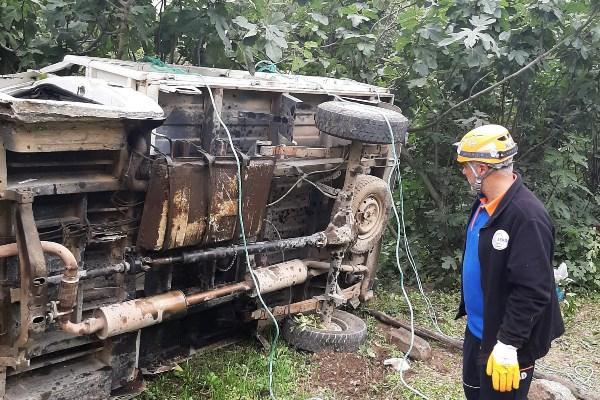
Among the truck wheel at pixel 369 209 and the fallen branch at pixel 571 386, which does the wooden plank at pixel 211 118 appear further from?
the fallen branch at pixel 571 386

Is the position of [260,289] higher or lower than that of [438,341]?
higher

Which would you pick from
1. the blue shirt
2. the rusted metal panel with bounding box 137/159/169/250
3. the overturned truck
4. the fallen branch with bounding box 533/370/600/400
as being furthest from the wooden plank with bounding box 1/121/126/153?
the fallen branch with bounding box 533/370/600/400

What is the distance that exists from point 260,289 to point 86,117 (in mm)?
1814

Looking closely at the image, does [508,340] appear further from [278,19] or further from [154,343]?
[278,19]

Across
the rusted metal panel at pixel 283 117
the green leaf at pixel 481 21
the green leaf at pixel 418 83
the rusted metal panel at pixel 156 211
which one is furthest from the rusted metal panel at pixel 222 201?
the green leaf at pixel 481 21

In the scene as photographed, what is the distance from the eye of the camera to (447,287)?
6723mm

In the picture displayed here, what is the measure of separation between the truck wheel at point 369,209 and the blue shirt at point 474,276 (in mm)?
1573

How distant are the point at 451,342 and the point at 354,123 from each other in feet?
7.21

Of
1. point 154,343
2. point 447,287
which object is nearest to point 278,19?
point 154,343

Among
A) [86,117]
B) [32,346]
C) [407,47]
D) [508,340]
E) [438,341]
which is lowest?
[438,341]

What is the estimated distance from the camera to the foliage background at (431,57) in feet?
17.9

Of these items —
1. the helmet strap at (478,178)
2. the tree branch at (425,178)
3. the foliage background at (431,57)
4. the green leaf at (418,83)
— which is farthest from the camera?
the tree branch at (425,178)

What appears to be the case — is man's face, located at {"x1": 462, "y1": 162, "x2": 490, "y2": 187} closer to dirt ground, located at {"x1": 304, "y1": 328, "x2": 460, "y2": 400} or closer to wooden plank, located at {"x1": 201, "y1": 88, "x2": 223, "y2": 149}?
wooden plank, located at {"x1": 201, "y1": 88, "x2": 223, "y2": 149}

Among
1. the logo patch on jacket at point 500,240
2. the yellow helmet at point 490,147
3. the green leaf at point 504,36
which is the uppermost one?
the green leaf at point 504,36
